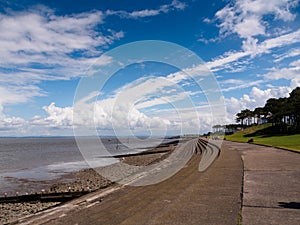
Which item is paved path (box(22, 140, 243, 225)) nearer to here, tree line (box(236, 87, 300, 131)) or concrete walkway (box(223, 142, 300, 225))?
concrete walkway (box(223, 142, 300, 225))

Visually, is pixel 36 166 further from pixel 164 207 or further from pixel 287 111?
pixel 287 111

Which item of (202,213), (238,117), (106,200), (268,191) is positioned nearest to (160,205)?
(202,213)

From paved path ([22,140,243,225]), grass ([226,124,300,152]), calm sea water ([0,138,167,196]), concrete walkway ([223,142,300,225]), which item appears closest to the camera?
concrete walkway ([223,142,300,225])

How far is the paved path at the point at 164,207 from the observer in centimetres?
789

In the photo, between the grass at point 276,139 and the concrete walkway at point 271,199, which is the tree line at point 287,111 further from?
the concrete walkway at point 271,199

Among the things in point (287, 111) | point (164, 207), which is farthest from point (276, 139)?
point (164, 207)

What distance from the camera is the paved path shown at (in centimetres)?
789

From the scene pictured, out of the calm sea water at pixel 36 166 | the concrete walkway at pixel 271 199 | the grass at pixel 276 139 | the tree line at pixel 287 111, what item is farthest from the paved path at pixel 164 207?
the tree line at pixel 287 111

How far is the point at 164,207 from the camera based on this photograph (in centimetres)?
912

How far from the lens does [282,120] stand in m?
86.9

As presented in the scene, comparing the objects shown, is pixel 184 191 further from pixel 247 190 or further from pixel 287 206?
pixel 287 206

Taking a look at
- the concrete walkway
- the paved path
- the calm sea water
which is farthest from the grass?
the calm sea water

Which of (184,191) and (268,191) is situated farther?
(184,191)

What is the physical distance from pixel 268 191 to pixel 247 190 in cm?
72
